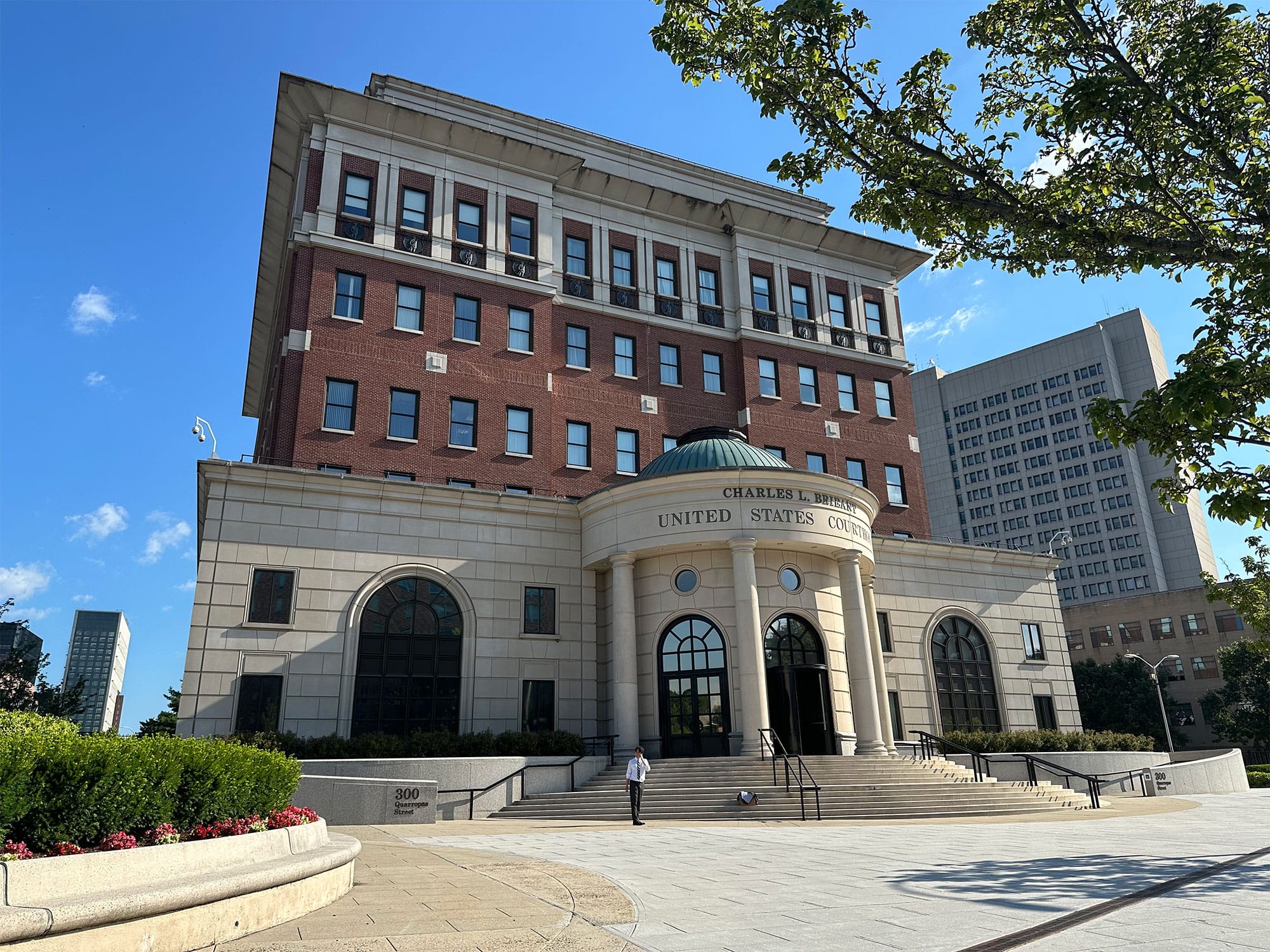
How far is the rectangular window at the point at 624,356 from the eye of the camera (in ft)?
119

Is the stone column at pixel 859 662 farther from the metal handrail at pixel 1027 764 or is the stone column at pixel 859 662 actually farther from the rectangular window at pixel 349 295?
the rectangular window at pixel 349 295

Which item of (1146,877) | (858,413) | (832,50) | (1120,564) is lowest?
(1146,877)

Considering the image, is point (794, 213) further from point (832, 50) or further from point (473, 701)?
point (832, 50)

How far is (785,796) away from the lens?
72.3 ft

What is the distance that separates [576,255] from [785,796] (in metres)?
23.8

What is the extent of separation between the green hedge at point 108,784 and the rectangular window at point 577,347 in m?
26.9

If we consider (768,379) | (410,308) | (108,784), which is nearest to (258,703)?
(410,308)

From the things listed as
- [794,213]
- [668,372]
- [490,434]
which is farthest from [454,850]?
[794,213]

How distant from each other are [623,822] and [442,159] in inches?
1026

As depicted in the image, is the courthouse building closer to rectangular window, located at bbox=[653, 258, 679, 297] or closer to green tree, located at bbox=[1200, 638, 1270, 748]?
rectangular window, located at bbox=[653, 258, 679, 297]

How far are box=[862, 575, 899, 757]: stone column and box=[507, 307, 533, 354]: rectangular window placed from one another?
599 inches

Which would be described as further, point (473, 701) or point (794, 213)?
point (794, 213)

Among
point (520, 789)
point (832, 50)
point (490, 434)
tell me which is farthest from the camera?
point (490, 434)

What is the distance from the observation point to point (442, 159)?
3516 cm
